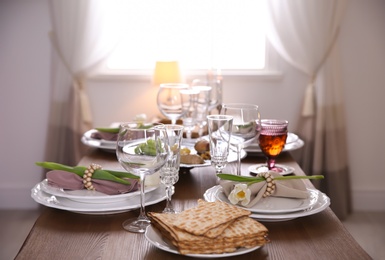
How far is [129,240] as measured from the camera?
134cm

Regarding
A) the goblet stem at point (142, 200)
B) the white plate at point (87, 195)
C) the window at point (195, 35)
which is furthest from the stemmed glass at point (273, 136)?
the window at point (195, 35)

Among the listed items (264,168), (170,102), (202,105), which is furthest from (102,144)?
(264,168)

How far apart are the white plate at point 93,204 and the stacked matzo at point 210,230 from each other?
232 millimetres

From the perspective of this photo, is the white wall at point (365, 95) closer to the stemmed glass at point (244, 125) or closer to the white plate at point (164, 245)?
the stemmed glass at point (244, 125)

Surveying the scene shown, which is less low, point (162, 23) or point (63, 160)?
point (162, 23)

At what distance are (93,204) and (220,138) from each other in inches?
15.4

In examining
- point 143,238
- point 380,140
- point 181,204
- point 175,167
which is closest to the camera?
point 143,238

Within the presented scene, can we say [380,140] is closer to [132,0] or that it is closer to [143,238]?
[132,0]

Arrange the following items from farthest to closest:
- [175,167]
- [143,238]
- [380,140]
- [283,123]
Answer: [380,140], [283,123], [175,167], [143,238]

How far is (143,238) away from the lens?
1.35 metres

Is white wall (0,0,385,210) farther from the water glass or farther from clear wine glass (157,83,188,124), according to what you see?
the water glass

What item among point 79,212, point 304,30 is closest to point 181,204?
point 79,212

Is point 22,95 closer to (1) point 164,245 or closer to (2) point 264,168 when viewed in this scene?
(2) point 264,168

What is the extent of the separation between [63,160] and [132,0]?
1179mm
